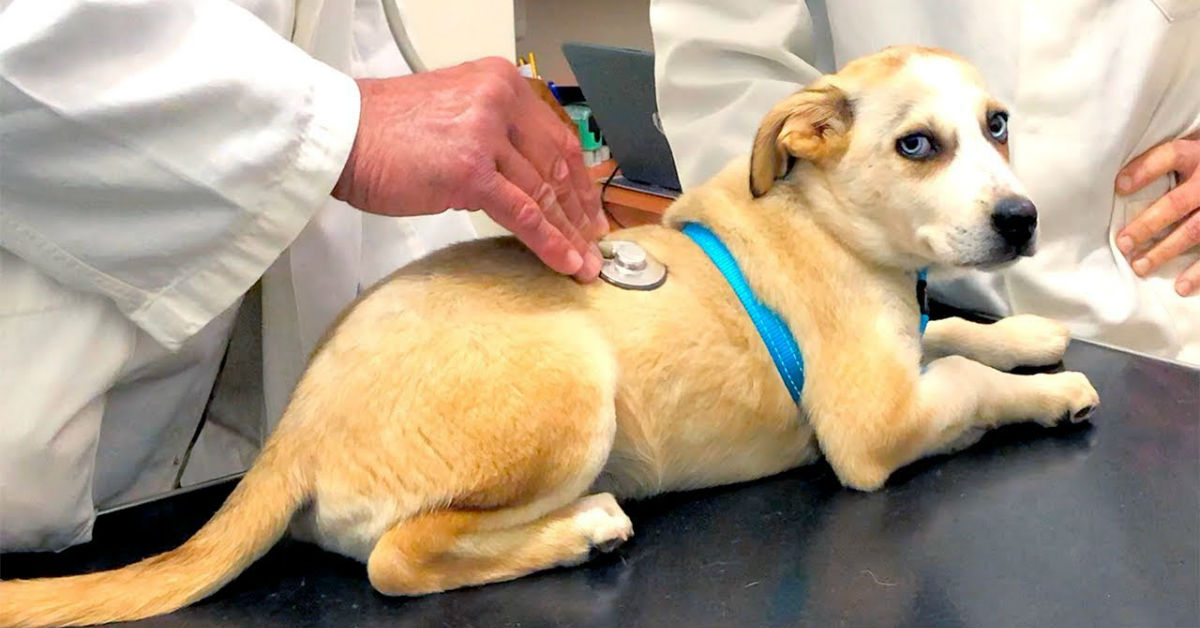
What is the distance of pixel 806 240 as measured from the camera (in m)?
0.86

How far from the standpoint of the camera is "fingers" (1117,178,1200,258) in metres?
1.03

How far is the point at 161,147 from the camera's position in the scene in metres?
0.65

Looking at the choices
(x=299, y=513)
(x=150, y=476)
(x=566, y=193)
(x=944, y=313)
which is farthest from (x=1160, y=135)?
(x=150, y=476)

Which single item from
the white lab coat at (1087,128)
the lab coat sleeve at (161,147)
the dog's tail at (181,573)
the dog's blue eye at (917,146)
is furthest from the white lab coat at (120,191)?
the white lab coat at (1087,128)

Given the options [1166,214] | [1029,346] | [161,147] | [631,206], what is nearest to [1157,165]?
[1166,214]

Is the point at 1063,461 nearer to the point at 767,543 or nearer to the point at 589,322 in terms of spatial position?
the point at 767,543

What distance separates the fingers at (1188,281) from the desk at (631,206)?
104 centimetres

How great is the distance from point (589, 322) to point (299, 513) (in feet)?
0.84

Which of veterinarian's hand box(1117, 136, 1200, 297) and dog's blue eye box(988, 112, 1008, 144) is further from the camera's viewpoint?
veterinarian's hand box(1117, 136, 1200, 297)

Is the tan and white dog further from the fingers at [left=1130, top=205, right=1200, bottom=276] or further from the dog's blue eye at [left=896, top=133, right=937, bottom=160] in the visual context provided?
the fingers at [left=1130, top=205, right=1200, bottom=276]

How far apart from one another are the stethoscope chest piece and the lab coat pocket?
1.98 feet

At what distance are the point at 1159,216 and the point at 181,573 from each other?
999 mm

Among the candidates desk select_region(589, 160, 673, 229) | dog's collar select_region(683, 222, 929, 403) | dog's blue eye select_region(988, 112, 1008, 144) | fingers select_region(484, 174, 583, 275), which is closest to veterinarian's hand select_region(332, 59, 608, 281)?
fingers select_region(484, 174, 583, 275)

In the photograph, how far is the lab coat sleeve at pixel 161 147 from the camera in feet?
2.05
